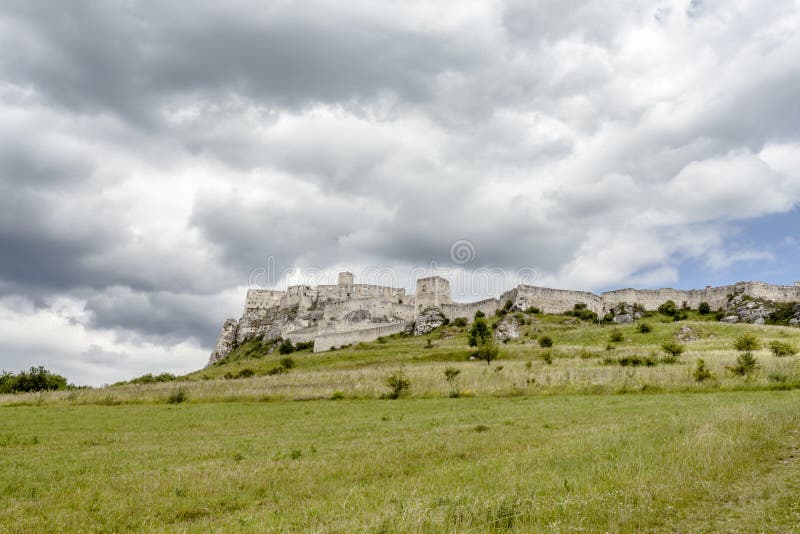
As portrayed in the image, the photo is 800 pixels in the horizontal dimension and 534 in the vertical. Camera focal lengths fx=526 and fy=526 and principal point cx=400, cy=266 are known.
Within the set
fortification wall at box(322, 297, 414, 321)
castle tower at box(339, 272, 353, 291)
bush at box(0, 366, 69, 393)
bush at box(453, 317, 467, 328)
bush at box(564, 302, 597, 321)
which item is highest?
castle tower at box(339, 272, 353, 291)

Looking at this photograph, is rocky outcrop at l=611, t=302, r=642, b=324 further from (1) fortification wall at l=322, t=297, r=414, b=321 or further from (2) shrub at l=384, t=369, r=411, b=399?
(2) shrub at l=384, t=369, r=411, b=399

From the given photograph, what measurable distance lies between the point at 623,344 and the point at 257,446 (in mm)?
50853

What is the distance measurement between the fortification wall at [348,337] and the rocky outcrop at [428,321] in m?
3.86

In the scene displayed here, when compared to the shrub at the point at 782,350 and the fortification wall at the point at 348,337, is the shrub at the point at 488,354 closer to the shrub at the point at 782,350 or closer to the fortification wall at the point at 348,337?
the shrub at the point at 782,350

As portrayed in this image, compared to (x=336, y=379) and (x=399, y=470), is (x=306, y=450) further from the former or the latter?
(x=336, y=379)

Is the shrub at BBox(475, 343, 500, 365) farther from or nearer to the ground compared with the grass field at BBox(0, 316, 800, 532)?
farther from the ground

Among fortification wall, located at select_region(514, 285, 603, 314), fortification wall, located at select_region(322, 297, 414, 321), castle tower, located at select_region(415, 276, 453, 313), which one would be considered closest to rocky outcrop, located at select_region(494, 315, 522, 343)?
fortification wall, located at select_region(514, 285, 603, 314)

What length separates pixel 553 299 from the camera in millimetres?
102500

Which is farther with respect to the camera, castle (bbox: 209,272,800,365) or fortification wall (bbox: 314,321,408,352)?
castle (bbox: 209,272,800,365)

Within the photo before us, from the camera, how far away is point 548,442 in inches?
534

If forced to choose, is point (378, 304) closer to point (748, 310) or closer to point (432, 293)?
point (432, 293)

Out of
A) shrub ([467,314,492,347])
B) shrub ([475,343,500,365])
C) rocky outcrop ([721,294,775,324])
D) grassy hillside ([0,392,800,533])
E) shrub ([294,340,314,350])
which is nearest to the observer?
grassy hillside ([0,392,800,533])

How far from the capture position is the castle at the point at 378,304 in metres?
99.9

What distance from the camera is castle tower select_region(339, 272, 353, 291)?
5522 inches
